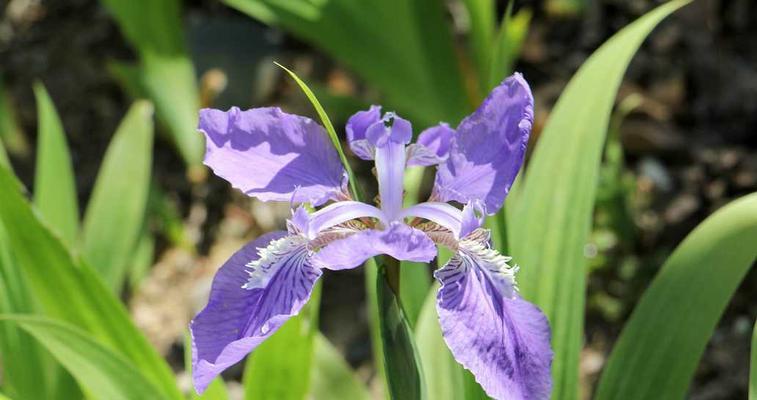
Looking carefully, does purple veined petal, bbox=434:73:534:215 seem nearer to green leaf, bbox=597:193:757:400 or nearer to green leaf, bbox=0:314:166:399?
green leaf, bbox=597:193:757:400

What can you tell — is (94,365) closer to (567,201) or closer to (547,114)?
(567,201)

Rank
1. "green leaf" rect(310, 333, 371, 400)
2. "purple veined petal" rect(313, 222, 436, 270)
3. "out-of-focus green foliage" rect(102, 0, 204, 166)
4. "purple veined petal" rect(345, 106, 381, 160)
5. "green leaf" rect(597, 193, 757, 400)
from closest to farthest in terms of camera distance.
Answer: "purple veined petal" rect(313, 222, 436, 270) < "purple veined petal" rect(345, 106, 381, 160) < "green leaf" rect(597, 193, 757, 400) < "green leaf" rect(310, 333, 371, 400) < "out-of-focus green foliage" rect(102, 0, 204, 166)

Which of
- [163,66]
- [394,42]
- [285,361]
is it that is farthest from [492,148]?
[163,66]

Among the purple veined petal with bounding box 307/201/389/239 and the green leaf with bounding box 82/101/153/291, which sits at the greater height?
the purple veined petal with bounding box 307/201/389/239

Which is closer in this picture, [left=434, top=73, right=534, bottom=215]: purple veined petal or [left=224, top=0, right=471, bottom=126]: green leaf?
[left=434, top=73, right=534, bottom=215]: purple veined petal

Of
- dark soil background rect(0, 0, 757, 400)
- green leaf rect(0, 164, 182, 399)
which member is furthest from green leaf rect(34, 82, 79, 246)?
dark soil background rect(0, 0, 757, 400)

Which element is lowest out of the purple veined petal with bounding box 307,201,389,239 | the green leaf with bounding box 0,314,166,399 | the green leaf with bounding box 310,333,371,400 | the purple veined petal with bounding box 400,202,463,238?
the green leaf with bounding box 310,333,371,400

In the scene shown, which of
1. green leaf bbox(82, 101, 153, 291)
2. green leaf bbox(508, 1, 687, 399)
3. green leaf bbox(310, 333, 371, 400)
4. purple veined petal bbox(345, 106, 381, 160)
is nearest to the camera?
purple veined petal bbox(345, 106, 381, 160)

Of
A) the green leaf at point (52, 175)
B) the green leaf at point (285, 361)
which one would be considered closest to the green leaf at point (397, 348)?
the green leaf at point (285, 361)
